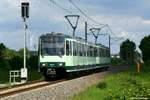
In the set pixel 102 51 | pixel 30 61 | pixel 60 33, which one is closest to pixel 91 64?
pixel 102 51

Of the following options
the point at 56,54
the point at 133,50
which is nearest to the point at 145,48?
the point at 133,50

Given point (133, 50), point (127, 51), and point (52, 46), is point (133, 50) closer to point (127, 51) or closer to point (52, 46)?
point (127, 51)

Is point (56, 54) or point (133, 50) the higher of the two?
point (133, 50)

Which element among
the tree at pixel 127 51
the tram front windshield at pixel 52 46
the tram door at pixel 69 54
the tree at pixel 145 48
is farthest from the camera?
the tree at pixel 127 51

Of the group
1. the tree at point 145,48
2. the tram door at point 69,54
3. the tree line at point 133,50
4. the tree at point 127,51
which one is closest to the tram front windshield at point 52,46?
the tram door at point 69,54

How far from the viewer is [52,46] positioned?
38062 millimetres

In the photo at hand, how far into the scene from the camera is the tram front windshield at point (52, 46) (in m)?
37.8

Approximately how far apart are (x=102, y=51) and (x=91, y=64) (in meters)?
9.64

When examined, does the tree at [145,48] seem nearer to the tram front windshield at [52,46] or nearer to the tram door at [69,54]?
the tram door at [69,54]

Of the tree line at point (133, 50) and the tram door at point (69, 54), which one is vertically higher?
the tree line at point (133, 50)

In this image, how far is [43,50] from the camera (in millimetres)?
37906

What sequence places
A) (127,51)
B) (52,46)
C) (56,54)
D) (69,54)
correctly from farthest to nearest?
(127,51), (69,54), (52,46), (56,54)

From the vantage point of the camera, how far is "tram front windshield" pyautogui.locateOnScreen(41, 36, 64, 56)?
37.8 meters

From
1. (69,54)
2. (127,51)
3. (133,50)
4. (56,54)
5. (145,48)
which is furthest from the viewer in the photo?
(133,50)
